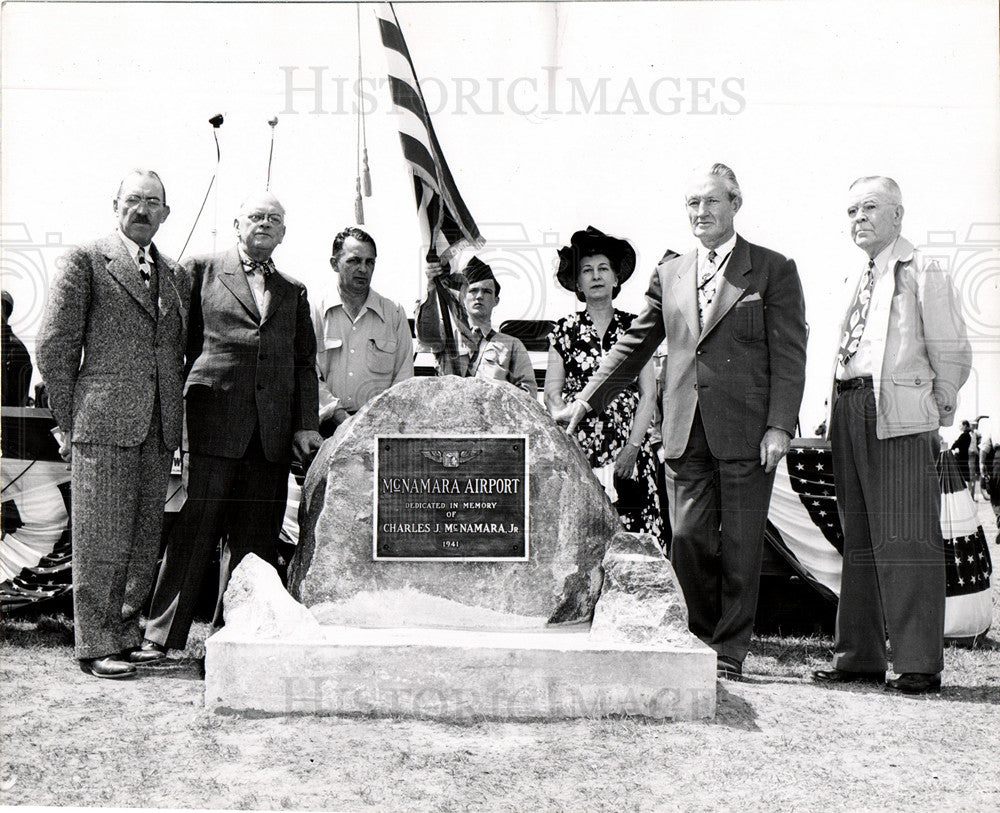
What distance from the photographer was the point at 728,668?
4.02 meters

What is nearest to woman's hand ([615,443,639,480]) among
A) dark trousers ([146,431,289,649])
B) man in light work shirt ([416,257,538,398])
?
man in light work shirt ([416,257,538,398])

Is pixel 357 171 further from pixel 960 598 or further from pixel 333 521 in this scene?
pixel 960 598

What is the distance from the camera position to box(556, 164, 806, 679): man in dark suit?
4.05 meters

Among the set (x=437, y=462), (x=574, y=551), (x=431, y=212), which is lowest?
(x=574, y=551)

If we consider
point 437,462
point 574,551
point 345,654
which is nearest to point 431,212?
point 437,462

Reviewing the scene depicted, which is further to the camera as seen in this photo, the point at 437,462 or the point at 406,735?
the point at 437,462

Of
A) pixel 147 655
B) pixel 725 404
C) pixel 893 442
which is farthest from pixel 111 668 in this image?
pixel 893 442

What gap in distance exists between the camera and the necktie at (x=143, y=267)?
4.10 meters

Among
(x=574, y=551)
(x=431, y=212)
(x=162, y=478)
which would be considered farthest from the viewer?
(x=431, y=212)

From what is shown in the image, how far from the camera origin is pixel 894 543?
3959 mm

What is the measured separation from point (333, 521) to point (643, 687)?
1.29 meters

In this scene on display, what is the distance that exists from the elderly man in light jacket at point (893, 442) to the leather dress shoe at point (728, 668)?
1.16ft

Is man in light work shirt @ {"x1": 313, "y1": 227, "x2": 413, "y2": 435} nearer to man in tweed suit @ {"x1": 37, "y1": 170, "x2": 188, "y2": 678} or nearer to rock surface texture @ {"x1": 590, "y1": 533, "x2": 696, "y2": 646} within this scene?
man in tweed suit @ {"x1": 37, "y1": 170, "x2": 188, "y2": 678}

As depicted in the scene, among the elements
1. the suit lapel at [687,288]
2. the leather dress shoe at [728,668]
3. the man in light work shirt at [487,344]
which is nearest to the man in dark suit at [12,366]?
the man in light work shirt at [487,344]
